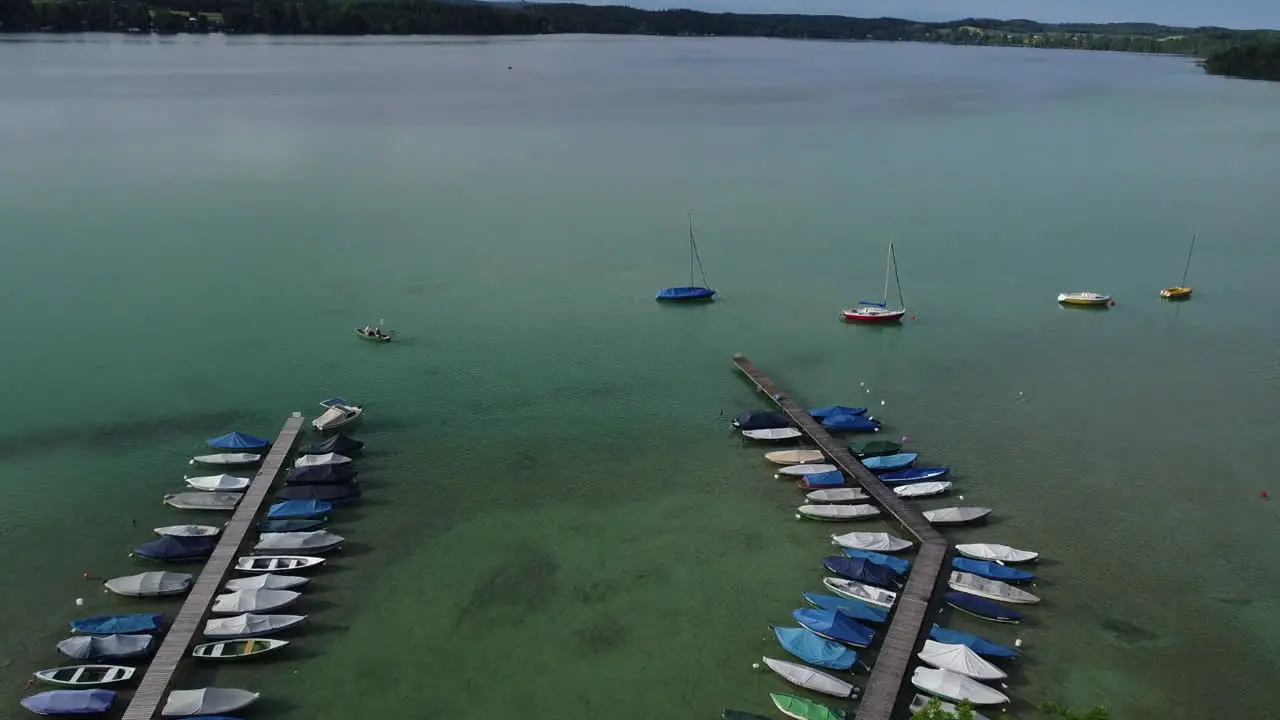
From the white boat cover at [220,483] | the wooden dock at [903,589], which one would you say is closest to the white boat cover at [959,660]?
the wooden dock at [903,589]

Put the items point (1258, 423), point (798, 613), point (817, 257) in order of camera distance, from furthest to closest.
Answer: point (817, 257) → point (1258, 423) → point (798, 613)

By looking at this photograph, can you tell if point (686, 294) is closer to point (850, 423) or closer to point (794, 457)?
point (850, 423)

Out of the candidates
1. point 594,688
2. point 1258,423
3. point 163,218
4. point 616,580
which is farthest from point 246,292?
point 1258,423

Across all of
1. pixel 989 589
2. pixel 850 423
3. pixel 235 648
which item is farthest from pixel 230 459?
→ pixel 989 589

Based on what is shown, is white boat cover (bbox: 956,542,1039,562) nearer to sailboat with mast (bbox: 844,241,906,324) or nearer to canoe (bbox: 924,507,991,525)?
canoe (bbox: 924,507,991,525)

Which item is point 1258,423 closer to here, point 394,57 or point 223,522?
point 223,522

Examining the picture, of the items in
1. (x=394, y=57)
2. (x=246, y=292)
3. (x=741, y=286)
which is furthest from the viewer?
(x=394, y=57)

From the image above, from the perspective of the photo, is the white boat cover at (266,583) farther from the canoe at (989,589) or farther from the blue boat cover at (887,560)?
the canoe at (989,589)

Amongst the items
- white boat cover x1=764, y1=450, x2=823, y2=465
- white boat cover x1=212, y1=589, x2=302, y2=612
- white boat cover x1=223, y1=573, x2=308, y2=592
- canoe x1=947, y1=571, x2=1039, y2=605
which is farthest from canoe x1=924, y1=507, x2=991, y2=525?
white boat cover x1=212, y1=589, x2=302, y2=612
